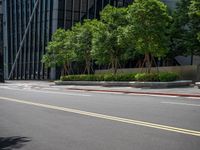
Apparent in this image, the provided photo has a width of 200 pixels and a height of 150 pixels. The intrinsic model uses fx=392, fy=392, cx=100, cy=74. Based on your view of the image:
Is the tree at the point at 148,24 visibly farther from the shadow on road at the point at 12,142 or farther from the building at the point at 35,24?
the building at the point at 35,24

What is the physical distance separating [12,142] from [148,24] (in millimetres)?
23230

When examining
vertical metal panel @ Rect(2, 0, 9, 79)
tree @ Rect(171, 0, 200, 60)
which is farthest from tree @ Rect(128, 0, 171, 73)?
vertical metal panel @ Rect(2, 0, 9, 79)

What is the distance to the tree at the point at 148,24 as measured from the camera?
98.4 feet

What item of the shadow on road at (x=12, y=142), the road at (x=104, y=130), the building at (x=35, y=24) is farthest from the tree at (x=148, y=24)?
the building at (x=35, y=24)

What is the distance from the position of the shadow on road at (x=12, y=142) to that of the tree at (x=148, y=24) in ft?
72.4

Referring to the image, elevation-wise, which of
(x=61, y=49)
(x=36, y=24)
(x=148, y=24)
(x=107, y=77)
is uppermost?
(x=36, y=24)

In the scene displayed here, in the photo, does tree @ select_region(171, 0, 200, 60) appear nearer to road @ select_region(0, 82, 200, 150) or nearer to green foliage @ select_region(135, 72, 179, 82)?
green foliage @ select_region(135, 72, 179, 82)

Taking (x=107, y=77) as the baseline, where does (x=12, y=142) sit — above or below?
below

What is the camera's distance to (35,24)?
70.2m

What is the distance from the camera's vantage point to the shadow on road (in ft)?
26.2

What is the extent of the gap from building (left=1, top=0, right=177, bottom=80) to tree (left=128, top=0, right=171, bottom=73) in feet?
116

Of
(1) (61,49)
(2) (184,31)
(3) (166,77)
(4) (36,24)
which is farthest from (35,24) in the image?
(3) (166,77)

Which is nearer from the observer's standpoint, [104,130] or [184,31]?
[104,130]

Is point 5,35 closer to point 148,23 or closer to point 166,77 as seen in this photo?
point 148,23
